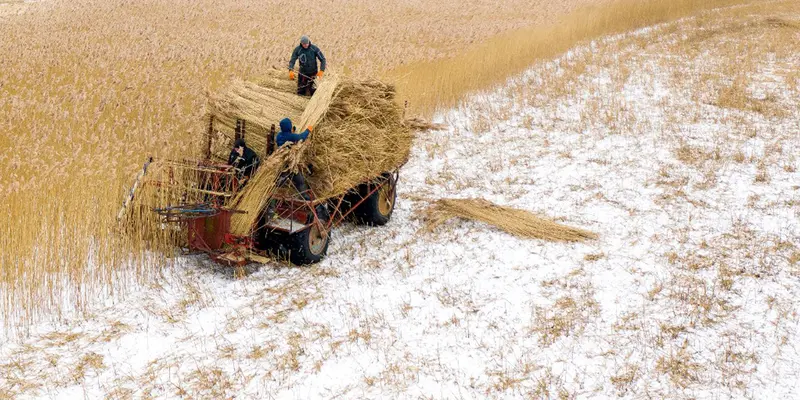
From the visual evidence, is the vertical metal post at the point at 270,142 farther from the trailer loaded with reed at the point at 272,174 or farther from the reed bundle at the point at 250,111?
the reed bundle at the point at 250,111

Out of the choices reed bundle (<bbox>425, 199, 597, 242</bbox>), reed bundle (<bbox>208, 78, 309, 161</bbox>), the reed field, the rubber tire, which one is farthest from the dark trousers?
reed bundle (<bbox>425, 199, 597, 242</bbox>)

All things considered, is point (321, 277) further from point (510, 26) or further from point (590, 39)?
point (510, 26)

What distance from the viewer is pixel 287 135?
662 centimetres

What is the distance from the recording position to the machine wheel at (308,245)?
6.96 m

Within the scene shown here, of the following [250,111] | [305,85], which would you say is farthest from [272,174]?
[305,85]

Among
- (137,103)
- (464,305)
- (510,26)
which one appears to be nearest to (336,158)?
(464,305)

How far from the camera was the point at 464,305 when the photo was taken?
20.3 feet

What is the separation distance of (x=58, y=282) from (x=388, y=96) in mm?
4128

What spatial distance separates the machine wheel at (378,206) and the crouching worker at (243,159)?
1559 millimetres

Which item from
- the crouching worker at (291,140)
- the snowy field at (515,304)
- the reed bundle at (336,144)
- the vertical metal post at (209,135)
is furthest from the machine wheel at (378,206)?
the vertical metal post at (209,135)

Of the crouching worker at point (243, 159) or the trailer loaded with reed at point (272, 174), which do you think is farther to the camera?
the crouching worker at point (243, 159)

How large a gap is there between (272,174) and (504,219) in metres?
3.03

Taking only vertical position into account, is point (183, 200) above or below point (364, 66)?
below

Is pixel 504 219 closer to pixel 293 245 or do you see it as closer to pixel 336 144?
pixel 336 144
